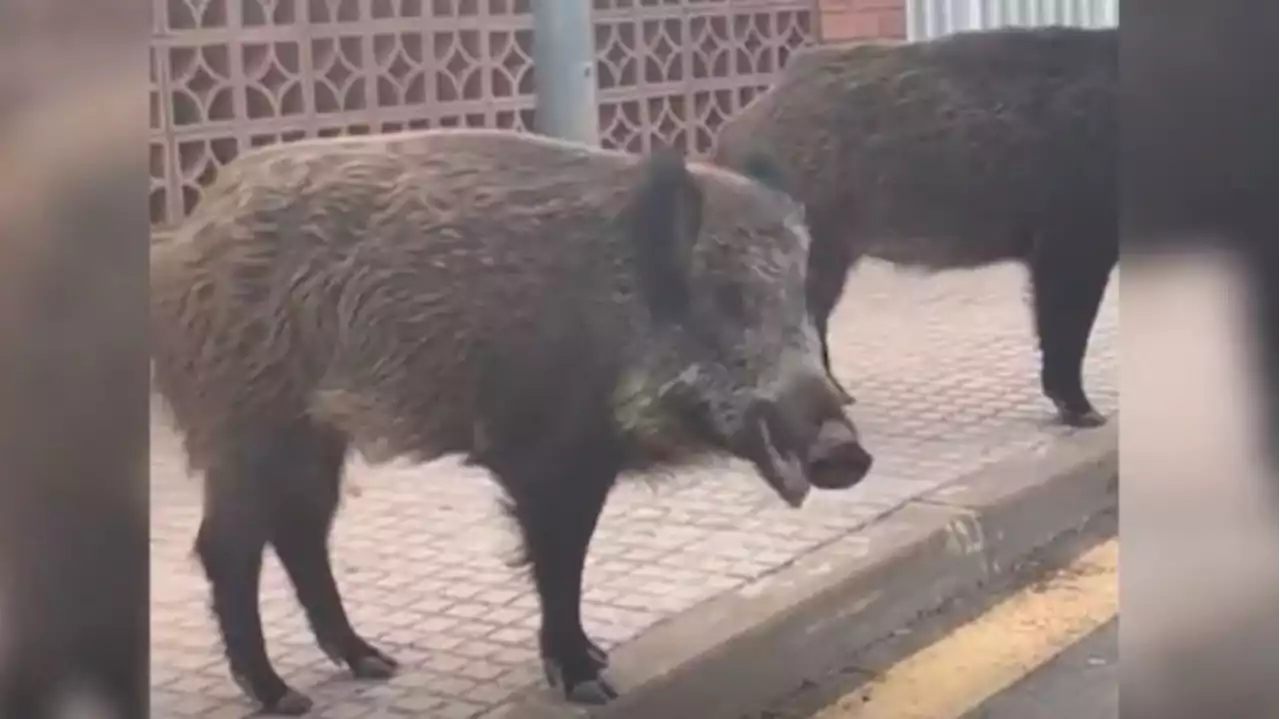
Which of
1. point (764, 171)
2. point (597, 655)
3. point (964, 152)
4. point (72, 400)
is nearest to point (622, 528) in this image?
point (597, 655)

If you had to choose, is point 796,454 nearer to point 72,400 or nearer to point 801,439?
point 801,439

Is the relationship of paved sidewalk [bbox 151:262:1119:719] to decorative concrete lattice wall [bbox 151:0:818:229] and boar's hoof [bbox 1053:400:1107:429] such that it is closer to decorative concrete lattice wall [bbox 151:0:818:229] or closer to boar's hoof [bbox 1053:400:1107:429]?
boar's hoof [bbox 1053:400:1107:429]

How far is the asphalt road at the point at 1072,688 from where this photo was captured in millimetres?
1647

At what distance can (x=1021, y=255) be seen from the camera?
1742mm

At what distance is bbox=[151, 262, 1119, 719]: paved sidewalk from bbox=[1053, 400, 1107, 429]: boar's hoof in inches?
0.6

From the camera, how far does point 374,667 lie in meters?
1.55

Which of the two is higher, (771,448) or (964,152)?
(964,152)

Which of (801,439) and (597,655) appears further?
(597,655)

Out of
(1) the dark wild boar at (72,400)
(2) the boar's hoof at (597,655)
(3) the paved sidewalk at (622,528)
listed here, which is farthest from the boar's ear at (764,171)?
(1) the dark wild boar at (72,400)

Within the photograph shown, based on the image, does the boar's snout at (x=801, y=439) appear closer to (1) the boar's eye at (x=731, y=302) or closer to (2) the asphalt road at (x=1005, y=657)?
(1) the boar's eye at (x=731, y=302)

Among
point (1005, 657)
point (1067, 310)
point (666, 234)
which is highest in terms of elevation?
point (666, 234)

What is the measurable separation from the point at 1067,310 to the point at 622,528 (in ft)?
1.50

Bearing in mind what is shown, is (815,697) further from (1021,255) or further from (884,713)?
(1021,255)

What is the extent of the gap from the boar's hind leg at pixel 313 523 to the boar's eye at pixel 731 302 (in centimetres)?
29
